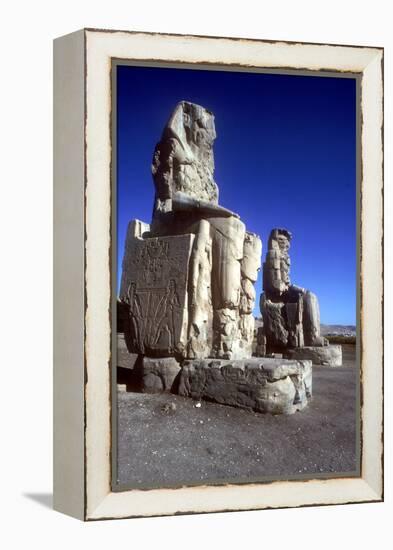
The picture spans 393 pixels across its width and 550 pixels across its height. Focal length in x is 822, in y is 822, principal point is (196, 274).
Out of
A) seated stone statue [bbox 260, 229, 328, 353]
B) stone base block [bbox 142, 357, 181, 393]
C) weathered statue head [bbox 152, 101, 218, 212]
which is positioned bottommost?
stone base block [bbox 142, 357, 181, 393]

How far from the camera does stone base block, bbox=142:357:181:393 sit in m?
8.05

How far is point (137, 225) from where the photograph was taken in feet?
27.6

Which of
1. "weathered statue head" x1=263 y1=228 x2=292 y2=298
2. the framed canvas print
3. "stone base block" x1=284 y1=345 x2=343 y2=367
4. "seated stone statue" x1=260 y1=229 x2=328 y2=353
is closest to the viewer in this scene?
the framed canvas print

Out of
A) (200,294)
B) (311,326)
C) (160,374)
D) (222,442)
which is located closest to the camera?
(222,442)

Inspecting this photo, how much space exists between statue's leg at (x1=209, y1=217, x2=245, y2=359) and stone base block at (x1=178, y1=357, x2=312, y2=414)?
37 centimetres

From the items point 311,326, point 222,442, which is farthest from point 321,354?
point 222,442

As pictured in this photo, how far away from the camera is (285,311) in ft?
40.7

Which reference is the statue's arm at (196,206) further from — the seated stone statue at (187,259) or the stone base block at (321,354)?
the stone base block at (321,354)

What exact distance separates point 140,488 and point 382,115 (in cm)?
378

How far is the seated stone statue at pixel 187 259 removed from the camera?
8125mm

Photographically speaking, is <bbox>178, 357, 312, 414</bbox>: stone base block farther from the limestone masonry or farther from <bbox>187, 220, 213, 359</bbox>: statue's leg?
<bbox>187, 220, 213, 359</bbox>: statue's leg

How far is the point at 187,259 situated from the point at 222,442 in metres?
1.96

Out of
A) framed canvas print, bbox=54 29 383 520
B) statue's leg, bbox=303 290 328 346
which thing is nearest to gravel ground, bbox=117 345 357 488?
framed canvas print, bbox=54 29 383 520

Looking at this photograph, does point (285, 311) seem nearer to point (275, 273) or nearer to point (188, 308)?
point (275, 273)
